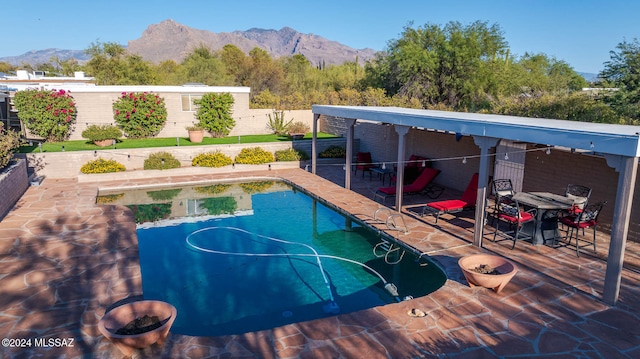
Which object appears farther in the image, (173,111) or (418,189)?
(173,111)

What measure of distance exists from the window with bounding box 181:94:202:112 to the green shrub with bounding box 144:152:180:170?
5.88 meters

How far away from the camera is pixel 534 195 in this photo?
9469mm

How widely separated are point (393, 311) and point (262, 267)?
10.7 feet

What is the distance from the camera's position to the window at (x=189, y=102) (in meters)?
22.2

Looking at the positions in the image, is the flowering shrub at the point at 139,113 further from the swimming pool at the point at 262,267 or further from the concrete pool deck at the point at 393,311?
the concrete pool deck at the point at 393,311

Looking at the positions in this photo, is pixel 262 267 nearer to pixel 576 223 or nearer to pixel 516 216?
pixel 516 216

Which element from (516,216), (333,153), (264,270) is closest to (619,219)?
(516,216)

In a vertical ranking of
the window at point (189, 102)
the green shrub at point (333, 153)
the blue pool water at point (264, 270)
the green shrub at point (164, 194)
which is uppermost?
the window at point (189, 102)

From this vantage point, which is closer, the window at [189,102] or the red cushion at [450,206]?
the red cushion at [450,206]

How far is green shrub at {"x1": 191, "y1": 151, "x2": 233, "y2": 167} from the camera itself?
17.3m

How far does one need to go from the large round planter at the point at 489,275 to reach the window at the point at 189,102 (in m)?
18.3

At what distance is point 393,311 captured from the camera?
643 cm

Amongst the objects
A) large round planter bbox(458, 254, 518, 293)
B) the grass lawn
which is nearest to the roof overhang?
large round planter bbox(458, 254, 518, 293)

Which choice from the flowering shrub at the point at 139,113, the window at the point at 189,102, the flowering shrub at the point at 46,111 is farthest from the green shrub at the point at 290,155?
the flowering shrub at the point at 46,111
